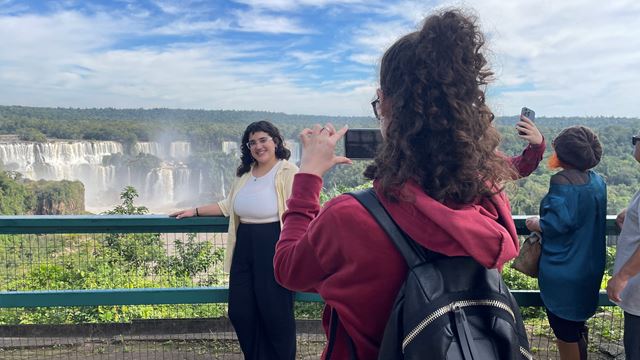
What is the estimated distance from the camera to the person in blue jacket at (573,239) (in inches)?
90.0

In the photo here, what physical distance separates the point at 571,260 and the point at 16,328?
330 centimetres

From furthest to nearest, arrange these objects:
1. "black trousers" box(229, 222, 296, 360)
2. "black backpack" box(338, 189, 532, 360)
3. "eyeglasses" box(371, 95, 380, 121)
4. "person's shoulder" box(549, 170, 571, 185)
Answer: "black trousers" box(229, 222, 296, 360)
"person's shoulder" box(549, 170, 571, 185)
"eyeglasses" box(371, 95, 380, 121)
"black backpack" box(338, 189, 532, 360)

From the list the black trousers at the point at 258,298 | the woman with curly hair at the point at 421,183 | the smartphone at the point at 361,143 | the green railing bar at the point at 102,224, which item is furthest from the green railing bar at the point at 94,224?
the woman with curly hair at the point at 421,183

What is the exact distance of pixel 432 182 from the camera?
1055mm

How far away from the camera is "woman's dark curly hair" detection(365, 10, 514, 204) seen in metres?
1.04

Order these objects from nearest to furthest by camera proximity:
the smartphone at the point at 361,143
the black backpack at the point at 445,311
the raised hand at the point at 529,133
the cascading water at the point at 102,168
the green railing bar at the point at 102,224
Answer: the black backpack at the point at 445,311 → the smartphone at the point at 361,143 → the raised hand at the point at 529,133 → the green railing bar at the point at 102,224 → the cascading water at the point at 102,168

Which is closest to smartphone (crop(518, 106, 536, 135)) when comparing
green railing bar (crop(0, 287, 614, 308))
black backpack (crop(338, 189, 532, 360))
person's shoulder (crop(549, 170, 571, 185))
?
person's shoulder (crop(549, 170, 571, 185))

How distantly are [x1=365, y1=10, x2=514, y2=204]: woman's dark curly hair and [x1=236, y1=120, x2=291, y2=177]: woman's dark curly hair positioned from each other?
1853 millimetres

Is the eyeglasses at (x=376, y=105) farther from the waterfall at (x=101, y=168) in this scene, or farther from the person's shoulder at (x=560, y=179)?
the waterfall at (x=101, y=168)

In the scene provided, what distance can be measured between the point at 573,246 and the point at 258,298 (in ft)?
4.83

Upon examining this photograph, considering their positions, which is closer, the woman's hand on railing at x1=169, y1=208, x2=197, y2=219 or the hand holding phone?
the hand holding phone

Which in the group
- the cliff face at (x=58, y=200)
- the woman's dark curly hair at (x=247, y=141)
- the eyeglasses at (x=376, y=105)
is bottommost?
the cliff face at (x=58, y=200)

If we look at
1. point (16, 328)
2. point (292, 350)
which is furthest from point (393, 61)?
point (16, 328)

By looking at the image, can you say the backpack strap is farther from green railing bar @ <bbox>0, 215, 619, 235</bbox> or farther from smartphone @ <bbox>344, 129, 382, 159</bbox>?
green railing bar @ <bbox>0, 215, 619, 235</bbox>
